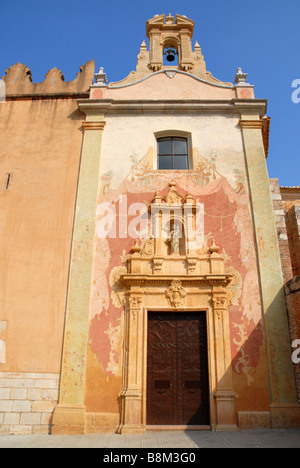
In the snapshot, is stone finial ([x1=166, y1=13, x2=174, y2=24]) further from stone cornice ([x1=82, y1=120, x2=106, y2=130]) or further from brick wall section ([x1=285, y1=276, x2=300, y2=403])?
brick wall section ([x1=285, y1=276, x2=300, y2=403])

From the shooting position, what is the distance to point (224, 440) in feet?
21.6

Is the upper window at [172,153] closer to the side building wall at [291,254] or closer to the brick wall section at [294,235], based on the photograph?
the side building wall at [291,254]

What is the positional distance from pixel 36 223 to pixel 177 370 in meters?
5.22

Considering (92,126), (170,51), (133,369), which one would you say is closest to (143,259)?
(133,369)

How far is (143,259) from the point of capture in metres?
9.02

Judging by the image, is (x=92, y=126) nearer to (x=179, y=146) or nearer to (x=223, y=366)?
(x=179, y=146)

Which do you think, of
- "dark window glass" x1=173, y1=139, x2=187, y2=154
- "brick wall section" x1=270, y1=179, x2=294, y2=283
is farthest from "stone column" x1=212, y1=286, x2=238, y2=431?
"dark window glass" x1=173, y1=139, x2=187, y2=154

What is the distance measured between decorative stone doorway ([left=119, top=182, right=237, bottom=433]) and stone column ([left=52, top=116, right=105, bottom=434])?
98 centimetres

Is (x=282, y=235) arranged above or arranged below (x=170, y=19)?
below

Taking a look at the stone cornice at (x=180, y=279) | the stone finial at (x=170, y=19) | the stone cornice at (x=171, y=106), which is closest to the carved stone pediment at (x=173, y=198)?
the stone cornice at (x=180, y=279)

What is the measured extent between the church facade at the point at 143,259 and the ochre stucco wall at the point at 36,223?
3cm

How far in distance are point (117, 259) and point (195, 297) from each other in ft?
7.18

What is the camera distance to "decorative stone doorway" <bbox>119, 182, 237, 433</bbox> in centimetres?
773

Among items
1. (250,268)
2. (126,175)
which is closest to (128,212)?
(126,175)
